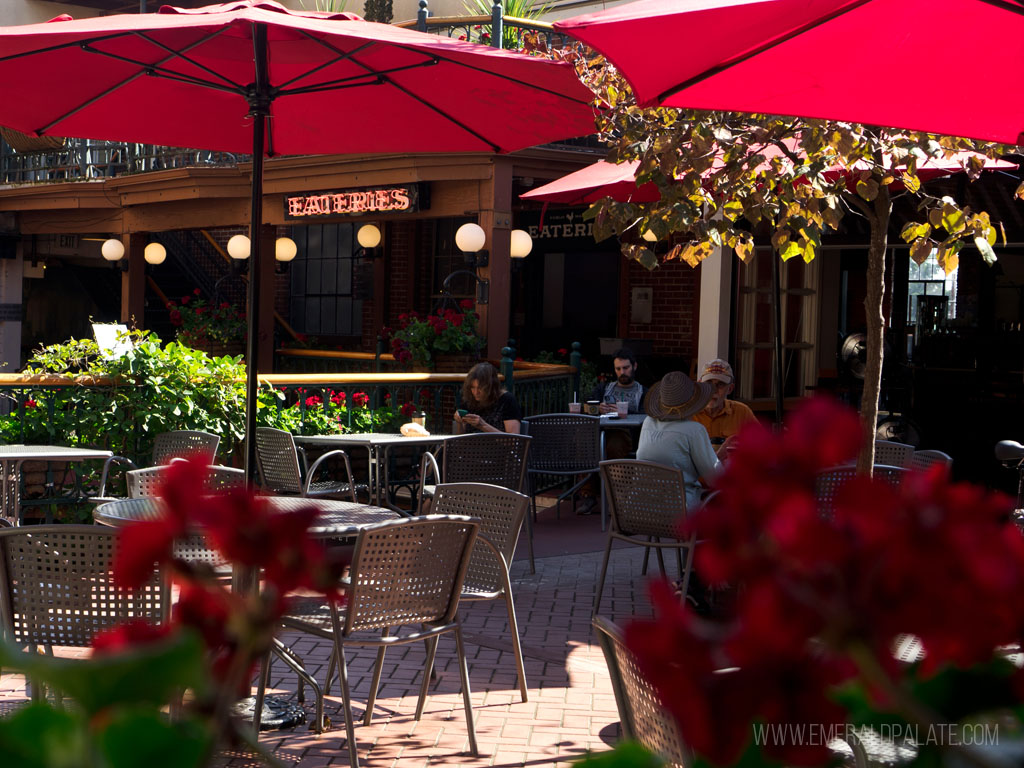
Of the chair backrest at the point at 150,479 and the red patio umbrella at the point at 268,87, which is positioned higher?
the red patio umbrella at the point at 268,87

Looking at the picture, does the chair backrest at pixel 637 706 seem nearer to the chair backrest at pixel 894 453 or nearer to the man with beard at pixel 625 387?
the chair backrest at pixel 894 453

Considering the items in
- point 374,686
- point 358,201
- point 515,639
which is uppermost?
point 358,201

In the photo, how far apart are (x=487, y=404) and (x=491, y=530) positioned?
342cm

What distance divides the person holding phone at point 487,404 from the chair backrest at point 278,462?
1.30 metres

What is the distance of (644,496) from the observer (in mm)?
5973

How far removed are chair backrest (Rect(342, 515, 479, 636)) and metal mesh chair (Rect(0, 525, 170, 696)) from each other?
2.14ft

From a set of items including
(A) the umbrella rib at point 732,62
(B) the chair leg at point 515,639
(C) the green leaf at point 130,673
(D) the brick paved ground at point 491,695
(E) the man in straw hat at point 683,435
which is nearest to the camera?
(C) the green leaf at point 130,673

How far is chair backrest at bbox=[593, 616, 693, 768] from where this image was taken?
2.20 m

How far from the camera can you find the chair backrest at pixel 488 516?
474 cm

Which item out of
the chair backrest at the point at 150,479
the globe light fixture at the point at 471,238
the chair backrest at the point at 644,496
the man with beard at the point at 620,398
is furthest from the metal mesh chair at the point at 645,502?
the globe light fixture at the point at 471,238

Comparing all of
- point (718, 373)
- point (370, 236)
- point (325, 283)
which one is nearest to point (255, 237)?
point (718, 373)

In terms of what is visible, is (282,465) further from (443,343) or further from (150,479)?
(443,343)

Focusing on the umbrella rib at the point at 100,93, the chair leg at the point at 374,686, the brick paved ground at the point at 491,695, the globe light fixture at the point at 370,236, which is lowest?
the brick paved ground at the point at 491,695

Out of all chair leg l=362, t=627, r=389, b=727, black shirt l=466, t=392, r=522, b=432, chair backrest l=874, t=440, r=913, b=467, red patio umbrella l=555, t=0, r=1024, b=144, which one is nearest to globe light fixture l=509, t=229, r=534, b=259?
black shirt l=466, t=392, r=522, b=432
